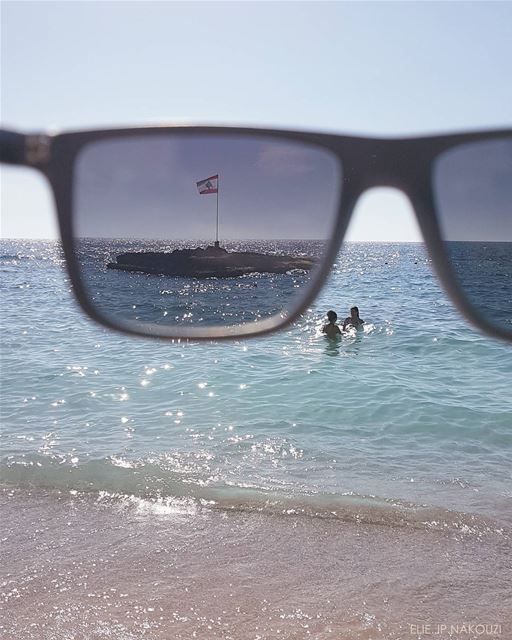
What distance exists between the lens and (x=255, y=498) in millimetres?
5250

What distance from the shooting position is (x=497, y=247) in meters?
1.98

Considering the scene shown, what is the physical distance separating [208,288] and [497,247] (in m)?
0.96

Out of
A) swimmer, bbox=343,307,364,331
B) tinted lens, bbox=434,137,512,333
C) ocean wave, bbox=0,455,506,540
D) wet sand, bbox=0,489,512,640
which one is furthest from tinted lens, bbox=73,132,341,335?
swimmer, bbox=343,307,364,331

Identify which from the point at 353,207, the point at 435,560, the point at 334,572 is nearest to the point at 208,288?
the point at 353,207

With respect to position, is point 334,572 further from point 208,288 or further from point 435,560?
point 208,288

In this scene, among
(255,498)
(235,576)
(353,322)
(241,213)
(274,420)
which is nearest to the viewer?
(241,213)

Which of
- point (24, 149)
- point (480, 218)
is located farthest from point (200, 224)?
A: point (480, 218)

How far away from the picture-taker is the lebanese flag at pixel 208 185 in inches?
71.8

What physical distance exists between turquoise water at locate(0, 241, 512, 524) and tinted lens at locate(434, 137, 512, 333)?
0.40ft

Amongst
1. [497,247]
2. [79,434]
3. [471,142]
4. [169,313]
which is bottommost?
[79,434]

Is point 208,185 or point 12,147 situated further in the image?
point 208,185

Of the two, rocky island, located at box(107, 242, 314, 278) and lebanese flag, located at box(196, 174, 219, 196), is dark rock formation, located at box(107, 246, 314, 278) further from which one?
lebanese flag, located at box(196, 174, 219, 196)

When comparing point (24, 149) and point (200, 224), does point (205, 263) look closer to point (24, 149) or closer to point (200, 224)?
point (200, 224)

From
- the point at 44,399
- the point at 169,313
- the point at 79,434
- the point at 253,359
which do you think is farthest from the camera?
the point at 253,359
